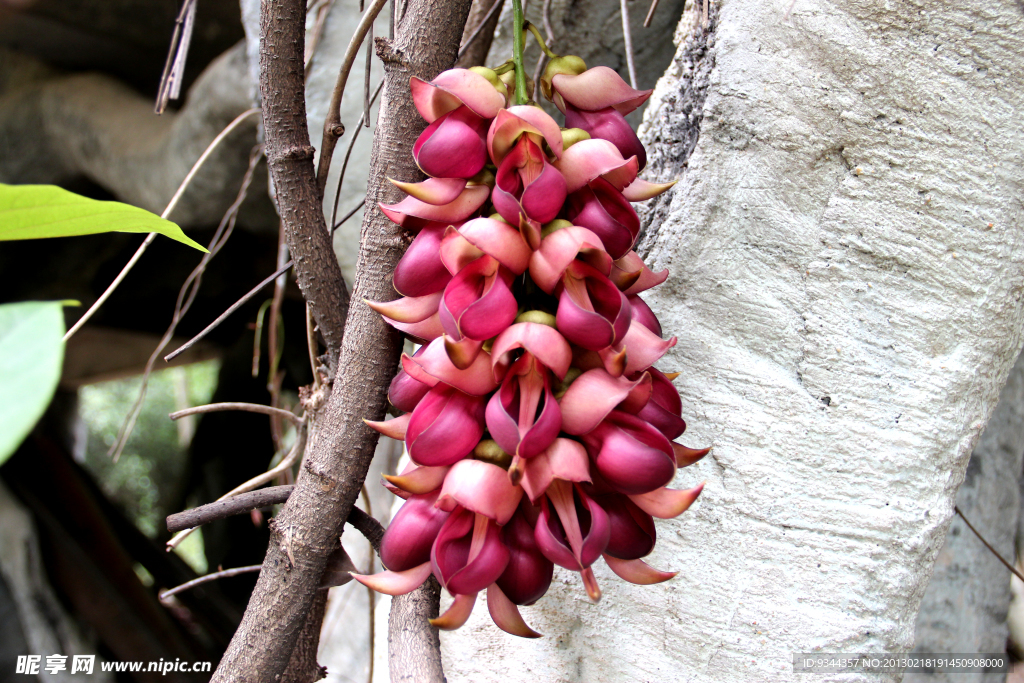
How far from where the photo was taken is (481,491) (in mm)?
292

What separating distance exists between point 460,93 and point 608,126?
89 millimetres

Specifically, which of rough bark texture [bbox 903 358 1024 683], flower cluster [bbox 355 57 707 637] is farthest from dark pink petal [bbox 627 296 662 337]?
rough bark texture [bbox 903 358 1024 683]

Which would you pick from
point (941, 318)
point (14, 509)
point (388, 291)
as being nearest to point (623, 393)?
point (388, 291)

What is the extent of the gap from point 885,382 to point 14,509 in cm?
214

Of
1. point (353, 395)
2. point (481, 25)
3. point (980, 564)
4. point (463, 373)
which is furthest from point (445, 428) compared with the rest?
point (980, 564)

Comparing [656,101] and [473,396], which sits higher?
[656,101]

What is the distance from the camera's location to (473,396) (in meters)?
0.32

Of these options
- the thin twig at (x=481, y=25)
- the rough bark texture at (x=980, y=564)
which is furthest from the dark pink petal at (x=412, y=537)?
the rough bark texture at (x=980, y=564)

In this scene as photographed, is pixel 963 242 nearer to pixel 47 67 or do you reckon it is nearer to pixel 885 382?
pixel 885 382

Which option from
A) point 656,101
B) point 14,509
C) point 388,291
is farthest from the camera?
point 14,509

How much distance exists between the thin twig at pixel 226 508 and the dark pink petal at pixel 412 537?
0.44ft

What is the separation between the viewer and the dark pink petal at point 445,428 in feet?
1.00

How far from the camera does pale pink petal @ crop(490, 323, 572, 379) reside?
288 millimetres

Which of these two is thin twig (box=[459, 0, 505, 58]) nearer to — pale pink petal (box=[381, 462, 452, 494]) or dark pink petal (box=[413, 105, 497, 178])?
dark pink petal (box=[413, 105, 497, 178])
